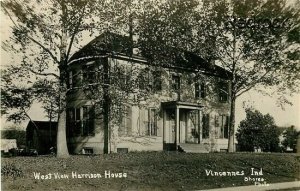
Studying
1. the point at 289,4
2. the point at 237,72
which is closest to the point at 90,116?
the point at 237,72

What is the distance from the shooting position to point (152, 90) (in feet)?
62.0

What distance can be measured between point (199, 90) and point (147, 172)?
360 inches

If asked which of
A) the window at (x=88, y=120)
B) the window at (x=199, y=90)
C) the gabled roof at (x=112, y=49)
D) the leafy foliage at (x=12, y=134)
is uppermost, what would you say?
the gabled roof at (x=112, y=49)

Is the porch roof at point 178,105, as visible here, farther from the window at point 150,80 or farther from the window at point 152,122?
the window at point 150,80

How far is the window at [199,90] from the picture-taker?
65.0 feet

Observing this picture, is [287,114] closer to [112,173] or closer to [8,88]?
[112,173]

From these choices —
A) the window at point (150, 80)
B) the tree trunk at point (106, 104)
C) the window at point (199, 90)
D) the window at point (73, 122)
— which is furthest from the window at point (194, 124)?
the window at point (73, 122)

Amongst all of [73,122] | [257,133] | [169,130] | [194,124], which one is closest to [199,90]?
[194,124]

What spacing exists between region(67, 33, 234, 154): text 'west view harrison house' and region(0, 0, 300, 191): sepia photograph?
5cm

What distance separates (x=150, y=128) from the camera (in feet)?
64.2

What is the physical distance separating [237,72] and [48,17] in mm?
9500

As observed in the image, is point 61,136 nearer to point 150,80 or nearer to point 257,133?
point 150,80

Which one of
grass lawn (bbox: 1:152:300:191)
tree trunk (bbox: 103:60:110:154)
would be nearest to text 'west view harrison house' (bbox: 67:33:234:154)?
tree trunk (bbox: 103:60:110:154)

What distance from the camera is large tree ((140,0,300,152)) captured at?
559 inches
